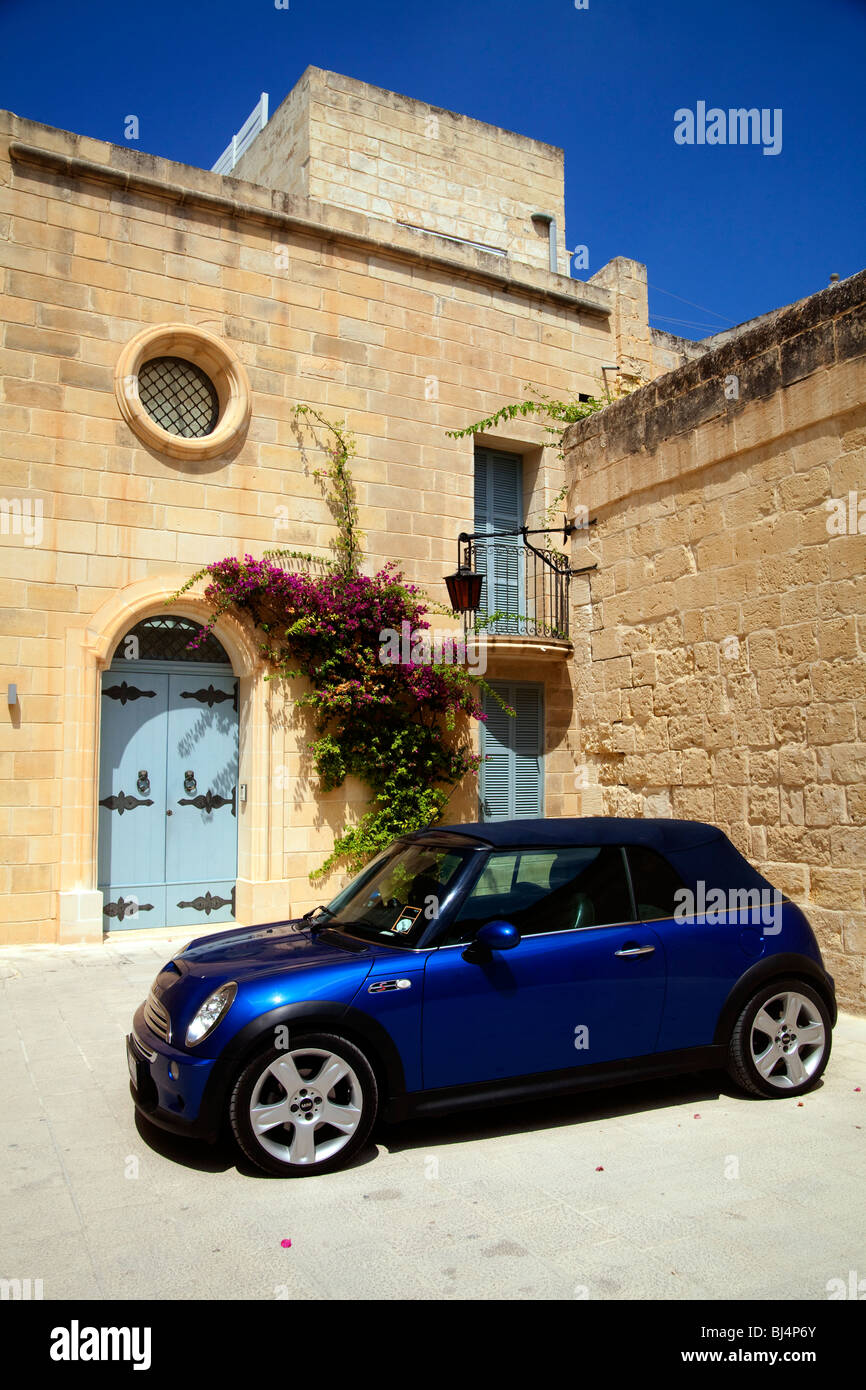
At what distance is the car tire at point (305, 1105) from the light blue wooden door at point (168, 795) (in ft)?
20.8

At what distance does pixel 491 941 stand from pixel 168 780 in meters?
6.65

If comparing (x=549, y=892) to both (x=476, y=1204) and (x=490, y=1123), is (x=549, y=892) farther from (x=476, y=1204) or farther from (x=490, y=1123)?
(x=476, y=1204)

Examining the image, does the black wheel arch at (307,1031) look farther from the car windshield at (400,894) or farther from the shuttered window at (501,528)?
the shuttered window at (501,528)

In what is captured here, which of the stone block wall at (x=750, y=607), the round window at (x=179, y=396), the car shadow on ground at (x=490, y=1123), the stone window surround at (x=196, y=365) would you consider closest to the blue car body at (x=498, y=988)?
the car shadow on ground at (x=490, y=1123)

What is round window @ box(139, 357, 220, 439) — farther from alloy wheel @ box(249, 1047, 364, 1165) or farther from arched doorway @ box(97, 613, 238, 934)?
alloy wheel @ box(249, 1047, 364, 1165)

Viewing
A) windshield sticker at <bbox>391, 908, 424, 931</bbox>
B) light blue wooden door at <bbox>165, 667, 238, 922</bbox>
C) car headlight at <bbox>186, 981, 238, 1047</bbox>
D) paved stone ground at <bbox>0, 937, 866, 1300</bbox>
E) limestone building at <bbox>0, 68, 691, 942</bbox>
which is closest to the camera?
paved stone ground at <bbox>0, 937, 866, 1300</bbox>

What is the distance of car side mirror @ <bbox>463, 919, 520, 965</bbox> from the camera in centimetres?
449

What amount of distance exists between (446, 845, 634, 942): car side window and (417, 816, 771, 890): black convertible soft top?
3.5 inches

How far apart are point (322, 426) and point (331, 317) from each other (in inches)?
49.5

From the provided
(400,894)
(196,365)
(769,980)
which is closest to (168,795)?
(196,365)

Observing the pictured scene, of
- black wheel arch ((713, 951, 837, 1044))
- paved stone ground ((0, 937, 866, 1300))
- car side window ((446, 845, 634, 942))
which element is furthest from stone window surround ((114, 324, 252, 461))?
black wheel arch ((713, 951, 837, 1044))

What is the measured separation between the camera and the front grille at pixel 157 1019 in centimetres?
448

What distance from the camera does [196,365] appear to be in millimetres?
10875
